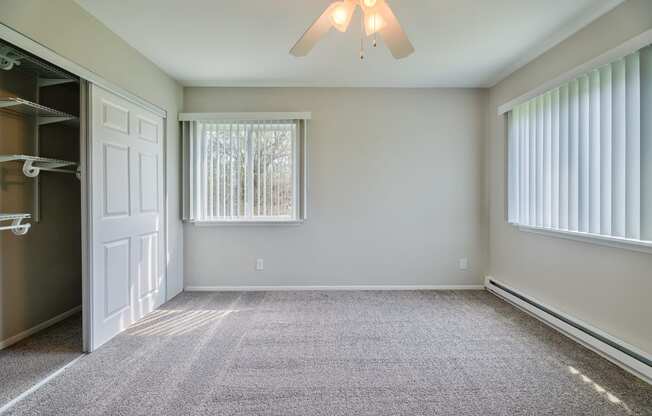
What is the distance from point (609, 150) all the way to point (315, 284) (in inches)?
116

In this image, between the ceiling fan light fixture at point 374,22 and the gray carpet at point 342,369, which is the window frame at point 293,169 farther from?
the ceiling fan light fixture at point 374,22

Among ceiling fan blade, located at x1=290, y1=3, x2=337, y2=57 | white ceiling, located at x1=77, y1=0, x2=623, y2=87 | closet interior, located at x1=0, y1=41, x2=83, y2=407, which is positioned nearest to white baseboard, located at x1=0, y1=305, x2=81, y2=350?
closet interior, located at x1=0, y1=41, x2=83, y2=407

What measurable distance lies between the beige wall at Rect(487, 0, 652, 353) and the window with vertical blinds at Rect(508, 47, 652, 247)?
0.16 meters

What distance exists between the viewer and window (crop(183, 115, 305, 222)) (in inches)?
145

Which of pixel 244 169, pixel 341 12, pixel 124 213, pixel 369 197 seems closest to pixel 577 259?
pixel 369 197

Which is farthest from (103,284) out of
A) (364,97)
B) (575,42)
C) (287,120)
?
(575,42)

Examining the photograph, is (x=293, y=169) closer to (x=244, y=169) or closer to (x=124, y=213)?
(x=244, y=169)

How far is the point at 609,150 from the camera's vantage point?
2211 millimetres

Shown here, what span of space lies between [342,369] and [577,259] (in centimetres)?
205

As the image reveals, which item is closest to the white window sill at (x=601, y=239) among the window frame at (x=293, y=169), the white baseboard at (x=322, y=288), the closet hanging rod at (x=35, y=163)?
the white baseboard at (x=322, y=288)

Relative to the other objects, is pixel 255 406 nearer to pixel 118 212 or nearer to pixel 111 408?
pixel 111 408

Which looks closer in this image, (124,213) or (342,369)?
(342,369)

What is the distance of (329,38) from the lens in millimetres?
2637

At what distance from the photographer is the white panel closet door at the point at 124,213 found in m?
2.36
